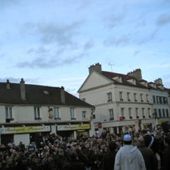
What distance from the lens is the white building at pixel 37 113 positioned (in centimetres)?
4806

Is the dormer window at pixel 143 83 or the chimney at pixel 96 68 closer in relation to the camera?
the chimney at pixel 96 68

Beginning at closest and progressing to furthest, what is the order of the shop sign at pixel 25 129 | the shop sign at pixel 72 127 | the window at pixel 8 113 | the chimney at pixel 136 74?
1. the shop sign at pixel 25 129
2. the window at pixel 8 113
3. the shop sign at pixel 72 127
4. the chimney at pixel 136 74

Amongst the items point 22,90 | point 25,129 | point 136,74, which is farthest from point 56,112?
point 136,74

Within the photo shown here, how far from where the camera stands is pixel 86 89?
7069 cm

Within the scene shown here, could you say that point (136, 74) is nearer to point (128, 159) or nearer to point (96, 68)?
point (96, 68)

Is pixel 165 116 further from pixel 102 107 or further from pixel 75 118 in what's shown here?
pixel 75 118

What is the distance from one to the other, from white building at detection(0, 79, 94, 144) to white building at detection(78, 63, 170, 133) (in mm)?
6753

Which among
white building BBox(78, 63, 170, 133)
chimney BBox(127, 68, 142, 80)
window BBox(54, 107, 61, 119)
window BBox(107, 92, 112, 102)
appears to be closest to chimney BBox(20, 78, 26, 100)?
window BBox(54, 107, 61, 119)

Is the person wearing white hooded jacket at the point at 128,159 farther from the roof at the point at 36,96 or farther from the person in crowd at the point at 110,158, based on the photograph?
the roof at the point at 36,96

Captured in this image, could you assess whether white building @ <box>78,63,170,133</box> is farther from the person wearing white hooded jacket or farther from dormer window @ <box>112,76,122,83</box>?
the person wearing white hooded jacket

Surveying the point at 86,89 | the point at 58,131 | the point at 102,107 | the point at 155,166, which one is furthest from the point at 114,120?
the point at 155,166

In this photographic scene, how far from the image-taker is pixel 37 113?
51.7 meters

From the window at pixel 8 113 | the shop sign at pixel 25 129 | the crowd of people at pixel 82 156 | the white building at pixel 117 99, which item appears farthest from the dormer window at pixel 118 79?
the crowd of people at pixel 82 156

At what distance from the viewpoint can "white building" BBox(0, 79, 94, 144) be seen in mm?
48062
